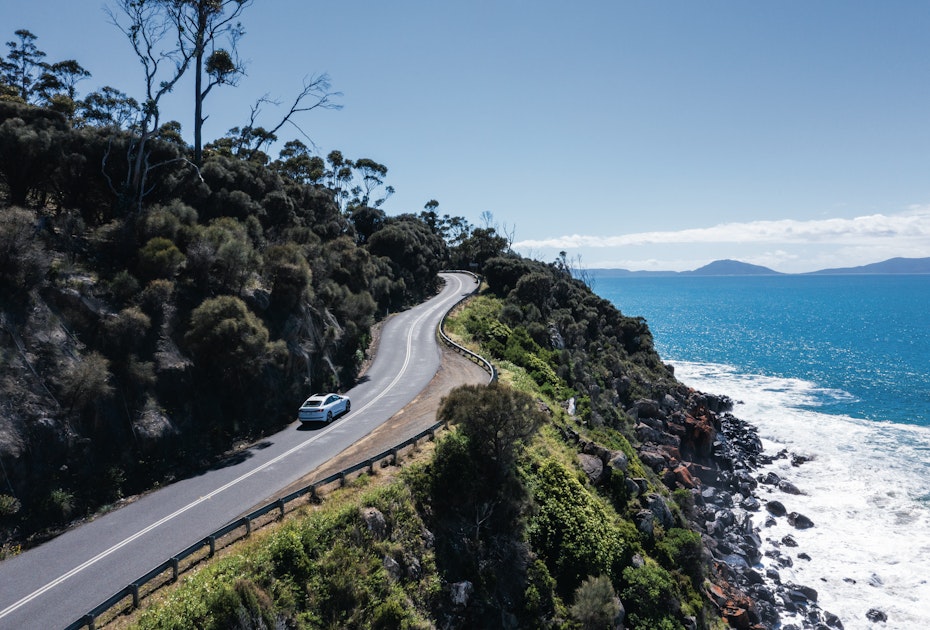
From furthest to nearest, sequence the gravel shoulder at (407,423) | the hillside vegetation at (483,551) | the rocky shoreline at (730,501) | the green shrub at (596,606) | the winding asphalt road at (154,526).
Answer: the rocky shoreline at (730,501)
the gravel shoulder at (407,423)
the green shrub at (596,606)
the hillside vegetation at (483,551)
the winding asphalt road at (154,526)

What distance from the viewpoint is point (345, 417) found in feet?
100

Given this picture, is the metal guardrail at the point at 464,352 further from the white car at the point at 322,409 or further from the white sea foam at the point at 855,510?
the white sea foam at the point at 855,510

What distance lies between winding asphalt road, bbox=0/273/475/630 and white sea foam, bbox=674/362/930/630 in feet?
92.4

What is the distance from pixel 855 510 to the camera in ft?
134

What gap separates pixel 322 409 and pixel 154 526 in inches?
451

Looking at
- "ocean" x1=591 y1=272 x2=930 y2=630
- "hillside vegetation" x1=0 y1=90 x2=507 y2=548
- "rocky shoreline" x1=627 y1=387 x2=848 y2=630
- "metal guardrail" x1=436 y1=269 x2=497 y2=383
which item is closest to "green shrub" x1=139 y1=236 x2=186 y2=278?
"hillside vegetation" x1=0 y1=90 x2=507 y2=548

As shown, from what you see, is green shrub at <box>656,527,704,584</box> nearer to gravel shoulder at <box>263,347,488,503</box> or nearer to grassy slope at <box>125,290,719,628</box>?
grassy slope at <box>125,290,719,628</box>

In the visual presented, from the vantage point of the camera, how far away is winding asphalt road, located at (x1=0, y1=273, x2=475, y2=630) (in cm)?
1446

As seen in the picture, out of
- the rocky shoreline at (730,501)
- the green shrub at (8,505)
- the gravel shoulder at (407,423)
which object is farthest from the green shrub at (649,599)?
the green shrub at (8,505)

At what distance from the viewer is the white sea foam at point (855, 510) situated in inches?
1233

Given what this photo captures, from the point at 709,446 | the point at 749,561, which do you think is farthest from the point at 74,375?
the point at 709,446

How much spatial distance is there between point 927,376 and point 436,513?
99935 millimetres

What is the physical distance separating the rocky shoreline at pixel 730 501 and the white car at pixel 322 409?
22.6 metres

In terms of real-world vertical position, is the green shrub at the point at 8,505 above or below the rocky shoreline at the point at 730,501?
above
